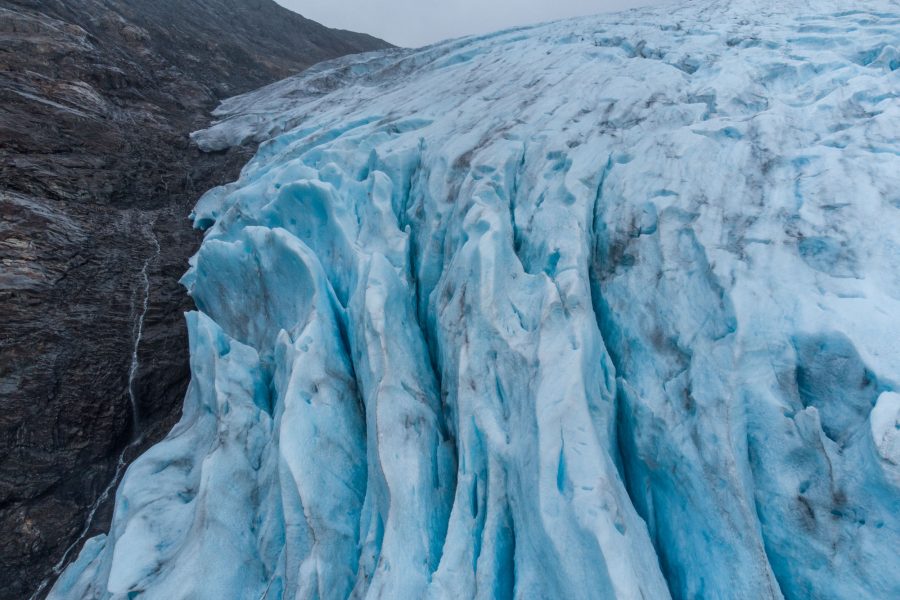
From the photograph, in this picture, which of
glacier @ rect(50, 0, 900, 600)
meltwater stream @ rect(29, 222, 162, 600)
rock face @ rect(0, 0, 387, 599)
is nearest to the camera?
glacier @ rect(50, 0, 900, 600)

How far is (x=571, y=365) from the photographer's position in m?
3.18

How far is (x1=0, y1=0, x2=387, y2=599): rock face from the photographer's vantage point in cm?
449

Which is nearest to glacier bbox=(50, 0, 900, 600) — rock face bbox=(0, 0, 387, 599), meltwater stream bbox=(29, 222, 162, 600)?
meltwater stream bbox=(29, 222, 162, 600)

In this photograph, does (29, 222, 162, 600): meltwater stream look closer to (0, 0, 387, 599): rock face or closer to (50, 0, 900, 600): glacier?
(0, 0, 387, 599): rock face

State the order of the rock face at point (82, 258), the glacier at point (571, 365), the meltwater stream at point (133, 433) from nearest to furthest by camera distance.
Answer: the glacier at point (571, 365) < the meltwater stream at point (133, 433) < the rock face at point (82, 258)

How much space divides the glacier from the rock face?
2.33ft

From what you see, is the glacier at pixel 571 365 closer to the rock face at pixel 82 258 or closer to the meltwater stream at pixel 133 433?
the meltwater stream at pixel 133 433

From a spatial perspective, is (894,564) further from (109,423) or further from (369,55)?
(369,55)

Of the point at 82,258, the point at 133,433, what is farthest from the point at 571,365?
the point at 82,258

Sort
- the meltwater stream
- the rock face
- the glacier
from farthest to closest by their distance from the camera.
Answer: the rock face
the meltwater stream
the glacier

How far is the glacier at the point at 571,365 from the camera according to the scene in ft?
8.67

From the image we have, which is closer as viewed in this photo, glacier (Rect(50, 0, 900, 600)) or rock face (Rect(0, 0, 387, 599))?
glacier (Rect(50, 0, 900, 600))

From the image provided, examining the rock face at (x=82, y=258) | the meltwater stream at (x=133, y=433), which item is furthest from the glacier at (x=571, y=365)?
the rock face at (x=82, y=258)

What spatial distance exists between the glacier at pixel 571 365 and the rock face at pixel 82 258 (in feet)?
2.33
